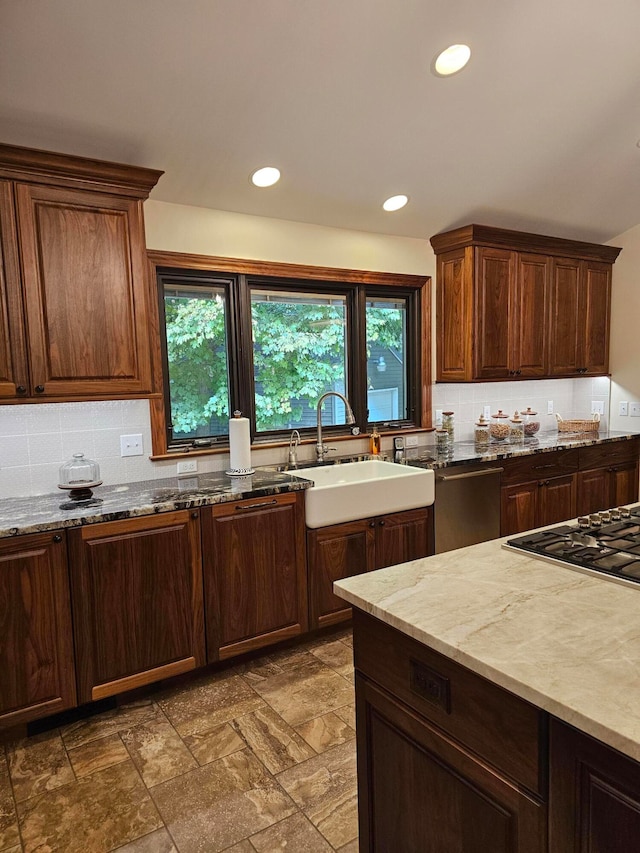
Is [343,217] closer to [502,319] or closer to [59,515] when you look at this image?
[502,319]

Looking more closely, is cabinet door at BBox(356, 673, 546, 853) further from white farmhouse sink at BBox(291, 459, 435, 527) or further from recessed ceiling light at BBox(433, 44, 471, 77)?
recessed ceiling light at BBox(433, 44, 471, 77)

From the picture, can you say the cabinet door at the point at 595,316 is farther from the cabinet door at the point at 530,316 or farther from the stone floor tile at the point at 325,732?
the stone floor tile at the point at 325,732

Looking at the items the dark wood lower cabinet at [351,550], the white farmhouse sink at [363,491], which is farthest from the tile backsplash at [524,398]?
the dark wood lower cabinet at [351,550]

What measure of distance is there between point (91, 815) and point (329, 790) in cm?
81

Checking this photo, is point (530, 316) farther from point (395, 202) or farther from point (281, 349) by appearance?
point (281, 349)

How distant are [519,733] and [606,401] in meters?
4.48

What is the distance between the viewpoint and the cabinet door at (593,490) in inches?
166

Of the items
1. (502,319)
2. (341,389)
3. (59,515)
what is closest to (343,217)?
(341,389)

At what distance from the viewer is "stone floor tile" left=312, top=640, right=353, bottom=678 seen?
283 centimetres

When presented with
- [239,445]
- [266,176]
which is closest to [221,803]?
[239,445]

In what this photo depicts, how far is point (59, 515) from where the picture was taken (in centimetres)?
234

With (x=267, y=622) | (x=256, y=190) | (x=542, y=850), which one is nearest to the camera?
(x=542, y=850)

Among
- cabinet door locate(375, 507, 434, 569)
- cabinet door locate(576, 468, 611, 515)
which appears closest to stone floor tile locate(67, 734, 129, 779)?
cabinet door locate(375, 507, 434, 569)

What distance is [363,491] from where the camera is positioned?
10.0 feet
